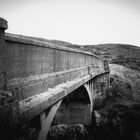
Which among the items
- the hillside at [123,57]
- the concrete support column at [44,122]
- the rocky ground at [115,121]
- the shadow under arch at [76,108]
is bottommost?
the rocky ground at [115,121]

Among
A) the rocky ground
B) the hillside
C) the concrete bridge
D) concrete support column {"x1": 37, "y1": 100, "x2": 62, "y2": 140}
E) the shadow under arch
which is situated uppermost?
the hillside

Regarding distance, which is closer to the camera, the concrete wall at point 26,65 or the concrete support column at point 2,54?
the concrete support column at point 2,54

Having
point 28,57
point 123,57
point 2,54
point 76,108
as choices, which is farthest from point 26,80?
point 123,57

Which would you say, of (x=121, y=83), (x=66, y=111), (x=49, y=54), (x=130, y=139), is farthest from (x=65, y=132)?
(x=121, y=83)

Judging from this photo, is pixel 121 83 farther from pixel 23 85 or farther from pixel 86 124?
pixel 23 85

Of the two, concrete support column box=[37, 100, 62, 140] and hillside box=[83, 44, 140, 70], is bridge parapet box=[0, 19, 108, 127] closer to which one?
concrete support column box=[37, 100, 62, 140]

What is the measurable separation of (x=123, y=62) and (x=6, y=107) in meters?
27.3

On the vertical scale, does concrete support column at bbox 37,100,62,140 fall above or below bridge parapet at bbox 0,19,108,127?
below

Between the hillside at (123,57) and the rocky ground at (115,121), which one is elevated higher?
the hillside at (123,57)

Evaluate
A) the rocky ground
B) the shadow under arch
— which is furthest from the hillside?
the shadow under arch

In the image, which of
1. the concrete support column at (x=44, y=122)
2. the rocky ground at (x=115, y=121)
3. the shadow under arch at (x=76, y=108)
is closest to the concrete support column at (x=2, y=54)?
the concrete support column at (x=44, y=122)

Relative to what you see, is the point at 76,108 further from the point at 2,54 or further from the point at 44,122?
the point at 2,54

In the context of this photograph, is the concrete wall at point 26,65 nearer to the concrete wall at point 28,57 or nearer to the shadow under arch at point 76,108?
the concrete wall at point 28,57

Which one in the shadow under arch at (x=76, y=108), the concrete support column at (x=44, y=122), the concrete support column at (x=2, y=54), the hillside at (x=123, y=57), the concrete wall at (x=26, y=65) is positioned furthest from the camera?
the hillside at (x=123, y=57)
